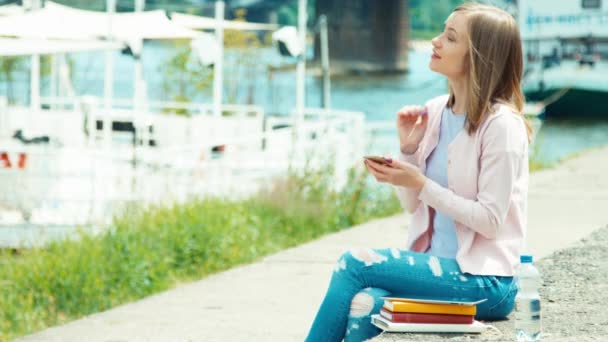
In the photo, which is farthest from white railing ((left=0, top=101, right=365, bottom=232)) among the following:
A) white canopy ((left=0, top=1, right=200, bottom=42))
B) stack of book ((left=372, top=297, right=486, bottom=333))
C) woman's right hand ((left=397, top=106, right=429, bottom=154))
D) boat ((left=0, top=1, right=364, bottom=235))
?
stack of book ((left=372, top=297, right=486, bottom=333))

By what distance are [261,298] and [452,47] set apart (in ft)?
7.73

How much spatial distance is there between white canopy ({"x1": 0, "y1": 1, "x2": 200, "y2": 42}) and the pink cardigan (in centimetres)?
Answer: 746

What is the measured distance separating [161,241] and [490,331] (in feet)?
13.5

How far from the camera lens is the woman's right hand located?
3.73 metres

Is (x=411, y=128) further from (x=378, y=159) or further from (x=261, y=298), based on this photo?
(x=261, y=298)

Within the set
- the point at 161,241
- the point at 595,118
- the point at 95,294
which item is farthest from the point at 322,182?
the point at 595,118

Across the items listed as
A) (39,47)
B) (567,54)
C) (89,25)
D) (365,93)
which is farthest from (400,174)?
(365,93)

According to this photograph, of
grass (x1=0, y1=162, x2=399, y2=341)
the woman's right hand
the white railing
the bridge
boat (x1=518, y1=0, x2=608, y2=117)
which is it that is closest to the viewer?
the woman's right hand

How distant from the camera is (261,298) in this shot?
5.70 metres

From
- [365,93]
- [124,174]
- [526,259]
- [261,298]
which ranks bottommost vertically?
[365,93]

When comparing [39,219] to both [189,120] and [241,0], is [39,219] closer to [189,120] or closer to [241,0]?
[189,120]

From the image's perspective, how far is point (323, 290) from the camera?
585cm

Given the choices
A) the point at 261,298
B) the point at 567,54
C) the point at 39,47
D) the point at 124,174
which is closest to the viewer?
the point at 261,298

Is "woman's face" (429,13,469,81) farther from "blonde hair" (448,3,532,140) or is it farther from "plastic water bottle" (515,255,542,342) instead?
"plastic water bottle" (515,255,542,342)
